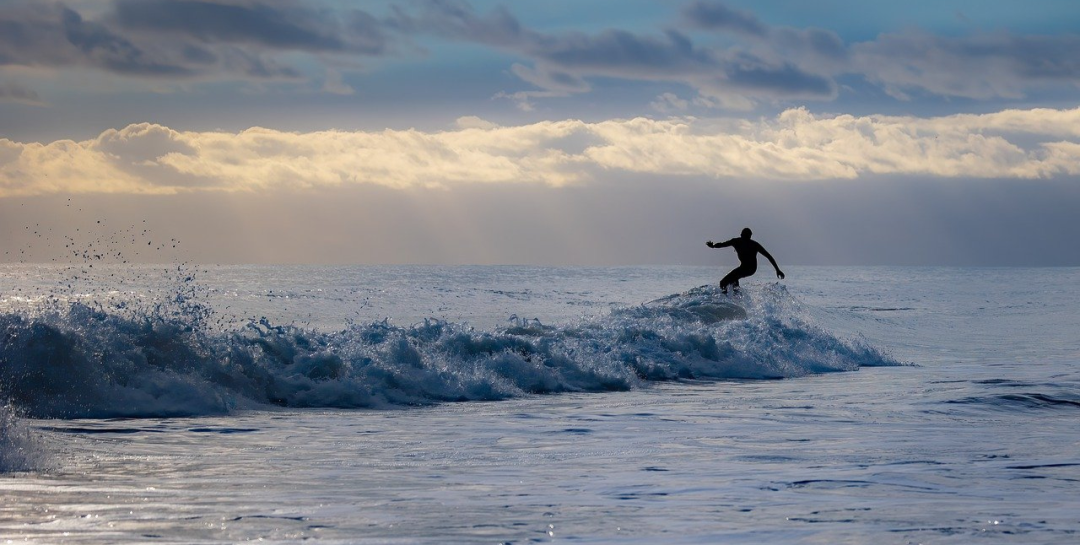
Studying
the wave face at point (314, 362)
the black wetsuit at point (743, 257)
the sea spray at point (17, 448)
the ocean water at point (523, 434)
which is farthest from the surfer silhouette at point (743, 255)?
the sea spray at point (17, 448)

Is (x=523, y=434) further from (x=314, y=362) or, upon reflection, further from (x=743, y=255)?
(x=743, y=255)

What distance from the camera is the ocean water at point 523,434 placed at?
18.5ft

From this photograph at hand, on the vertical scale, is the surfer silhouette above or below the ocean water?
above

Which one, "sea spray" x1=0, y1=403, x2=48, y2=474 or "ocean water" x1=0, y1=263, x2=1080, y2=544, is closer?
"ocean water" x1=0, y1=263, x2=1080, y2=544

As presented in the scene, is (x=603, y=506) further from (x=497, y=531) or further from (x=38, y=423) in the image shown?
(x=38, y=423)

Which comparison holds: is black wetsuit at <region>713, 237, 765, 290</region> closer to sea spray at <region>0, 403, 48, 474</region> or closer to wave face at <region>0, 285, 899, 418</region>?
wave face at <region>0, 285, 899, 418</region>

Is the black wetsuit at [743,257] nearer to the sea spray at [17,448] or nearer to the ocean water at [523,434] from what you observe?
the ocean water at [523,434]

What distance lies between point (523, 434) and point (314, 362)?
3975 mm

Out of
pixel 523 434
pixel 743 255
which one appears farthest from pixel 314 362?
pixel 743 255

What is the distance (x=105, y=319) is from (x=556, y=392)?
5492 mm

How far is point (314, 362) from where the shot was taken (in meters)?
12.2

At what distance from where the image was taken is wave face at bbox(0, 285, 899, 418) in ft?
34.6

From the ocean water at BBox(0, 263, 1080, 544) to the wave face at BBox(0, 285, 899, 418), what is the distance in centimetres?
3

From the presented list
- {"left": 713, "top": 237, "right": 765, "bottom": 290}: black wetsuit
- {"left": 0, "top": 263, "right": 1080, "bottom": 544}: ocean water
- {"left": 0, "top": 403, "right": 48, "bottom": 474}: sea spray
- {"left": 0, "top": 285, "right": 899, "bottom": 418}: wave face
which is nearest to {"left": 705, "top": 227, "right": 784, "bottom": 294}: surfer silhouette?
{"left": 713, "top": 237, "right": 765, "bottom": 290}: black wetsuit
